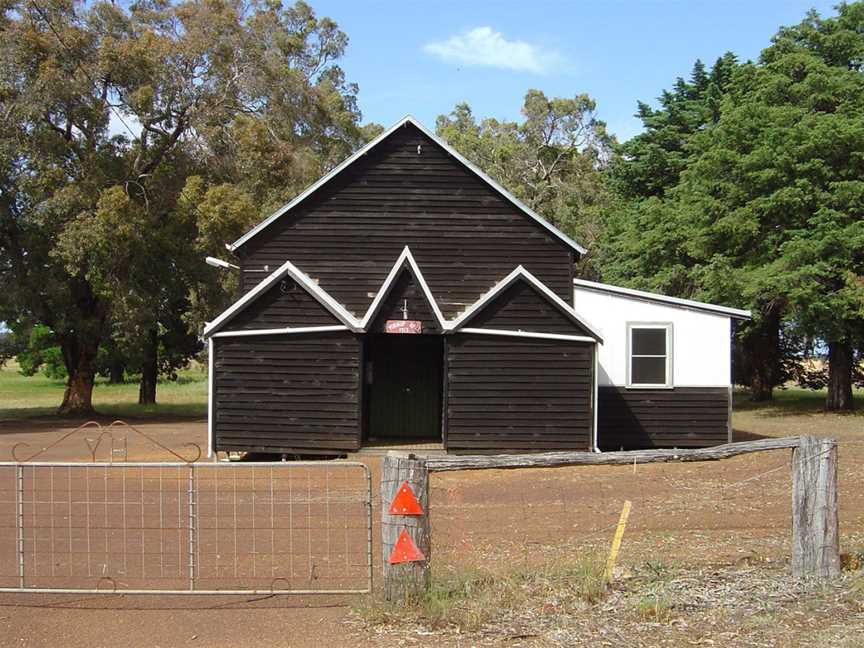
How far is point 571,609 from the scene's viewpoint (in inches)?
279

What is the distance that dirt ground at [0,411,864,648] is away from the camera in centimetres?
664

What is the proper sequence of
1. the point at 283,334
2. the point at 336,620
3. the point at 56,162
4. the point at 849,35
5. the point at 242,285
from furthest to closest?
the point at 849,35 → the point at 56,162 → the point at 242,285 → the point at 283,334 → the point at 336,620

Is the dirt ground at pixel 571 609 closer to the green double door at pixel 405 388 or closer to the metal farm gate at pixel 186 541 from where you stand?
the metal farm gate at pixel 186 541

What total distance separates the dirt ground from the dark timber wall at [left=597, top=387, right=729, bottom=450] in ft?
20.5

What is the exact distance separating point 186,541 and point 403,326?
30.3 ft

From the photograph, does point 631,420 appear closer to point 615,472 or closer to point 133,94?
point 615,472

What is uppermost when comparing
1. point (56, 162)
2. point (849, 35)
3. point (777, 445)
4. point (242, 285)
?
point (849, 35)

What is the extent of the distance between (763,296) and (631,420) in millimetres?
11024

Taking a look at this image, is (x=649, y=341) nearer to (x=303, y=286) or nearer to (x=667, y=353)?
(x=667, y=353)

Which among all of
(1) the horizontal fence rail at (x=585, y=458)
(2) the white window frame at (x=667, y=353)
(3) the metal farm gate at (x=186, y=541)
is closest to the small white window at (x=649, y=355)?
(2) the white window frame at (x=667, y=353)

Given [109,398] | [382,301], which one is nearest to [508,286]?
[382,301]

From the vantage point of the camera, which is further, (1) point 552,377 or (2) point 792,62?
(2) point 792,62

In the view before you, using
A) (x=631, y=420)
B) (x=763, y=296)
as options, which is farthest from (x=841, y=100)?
(x=631, y=420)

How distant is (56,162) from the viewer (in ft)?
96.0
